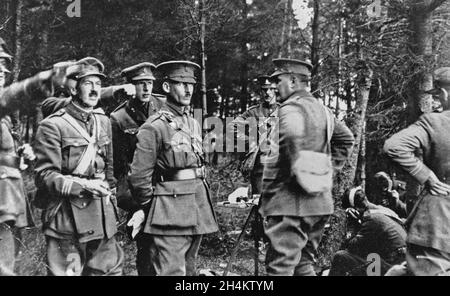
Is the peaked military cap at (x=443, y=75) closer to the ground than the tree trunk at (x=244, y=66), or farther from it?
closer to the ground

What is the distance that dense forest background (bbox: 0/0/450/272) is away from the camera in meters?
5.17

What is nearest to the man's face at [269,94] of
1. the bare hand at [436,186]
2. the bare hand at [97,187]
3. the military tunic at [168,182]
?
the military tunic at [168,182]

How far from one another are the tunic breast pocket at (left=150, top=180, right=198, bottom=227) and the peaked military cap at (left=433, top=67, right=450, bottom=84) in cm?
251

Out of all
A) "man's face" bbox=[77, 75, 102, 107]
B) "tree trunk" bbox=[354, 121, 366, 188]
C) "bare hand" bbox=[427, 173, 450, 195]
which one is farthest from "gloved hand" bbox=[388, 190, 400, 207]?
"man's face" bbox=[77, 75, 102, 107]

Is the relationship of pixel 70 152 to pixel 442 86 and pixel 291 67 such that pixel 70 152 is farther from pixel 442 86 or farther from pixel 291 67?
pixel 442 86

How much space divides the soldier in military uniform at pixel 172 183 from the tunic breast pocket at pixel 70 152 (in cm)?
48

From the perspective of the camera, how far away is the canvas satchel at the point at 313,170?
169 inches

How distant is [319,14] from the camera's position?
5.62 meters

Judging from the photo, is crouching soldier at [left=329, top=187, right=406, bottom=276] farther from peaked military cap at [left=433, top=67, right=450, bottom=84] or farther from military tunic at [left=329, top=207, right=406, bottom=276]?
peaked military cap at [left=433, top=67, right=450, bottom=84]

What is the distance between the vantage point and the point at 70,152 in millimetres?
4219

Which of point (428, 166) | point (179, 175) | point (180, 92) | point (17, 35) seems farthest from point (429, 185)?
point (17, 35)

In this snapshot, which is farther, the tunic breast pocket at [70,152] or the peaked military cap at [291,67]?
the peaked military cap at [291,67]

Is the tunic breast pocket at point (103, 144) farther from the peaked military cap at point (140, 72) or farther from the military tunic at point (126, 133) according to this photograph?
the peaked military cap at point (140, 72)
